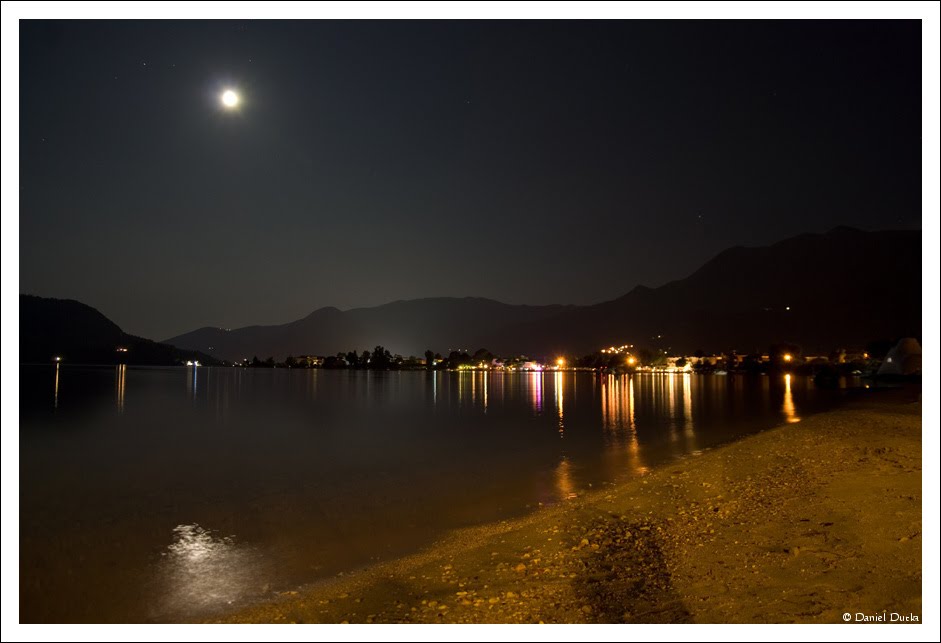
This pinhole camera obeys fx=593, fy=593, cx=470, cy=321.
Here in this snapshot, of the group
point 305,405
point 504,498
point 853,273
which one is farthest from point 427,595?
point 853,273

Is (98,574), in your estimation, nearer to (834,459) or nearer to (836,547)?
(836,547)

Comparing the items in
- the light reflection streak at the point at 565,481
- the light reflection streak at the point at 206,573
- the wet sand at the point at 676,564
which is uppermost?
the wet sand at the point at 676,564

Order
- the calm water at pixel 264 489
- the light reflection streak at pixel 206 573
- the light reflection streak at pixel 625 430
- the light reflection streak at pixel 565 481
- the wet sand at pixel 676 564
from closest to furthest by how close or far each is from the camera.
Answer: the wet sand at pixel 676 564
the light reflection streak at pixel 206 573
the calm water at pixel 264 489
the light reflection streak at pixel 565 481
the light reflection streak at pixel 625 430

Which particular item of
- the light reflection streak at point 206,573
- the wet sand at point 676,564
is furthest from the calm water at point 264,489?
the wet sand at point 676,564

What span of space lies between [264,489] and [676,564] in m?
12.8

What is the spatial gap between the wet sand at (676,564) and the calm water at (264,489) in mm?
1661

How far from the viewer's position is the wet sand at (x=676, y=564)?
5793 mm

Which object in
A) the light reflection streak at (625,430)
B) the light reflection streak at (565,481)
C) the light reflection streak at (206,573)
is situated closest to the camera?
the light reflection streak at (206,573)

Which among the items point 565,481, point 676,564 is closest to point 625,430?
point 565,481

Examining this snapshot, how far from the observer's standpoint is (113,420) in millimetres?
38312

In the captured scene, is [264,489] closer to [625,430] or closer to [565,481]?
[565,481]

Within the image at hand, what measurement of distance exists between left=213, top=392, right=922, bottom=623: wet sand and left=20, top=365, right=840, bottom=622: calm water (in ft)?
5.45

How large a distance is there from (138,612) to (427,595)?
4.25 m

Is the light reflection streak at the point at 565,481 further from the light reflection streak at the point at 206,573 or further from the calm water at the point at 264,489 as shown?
the light reflection streak at the point at 206,573
